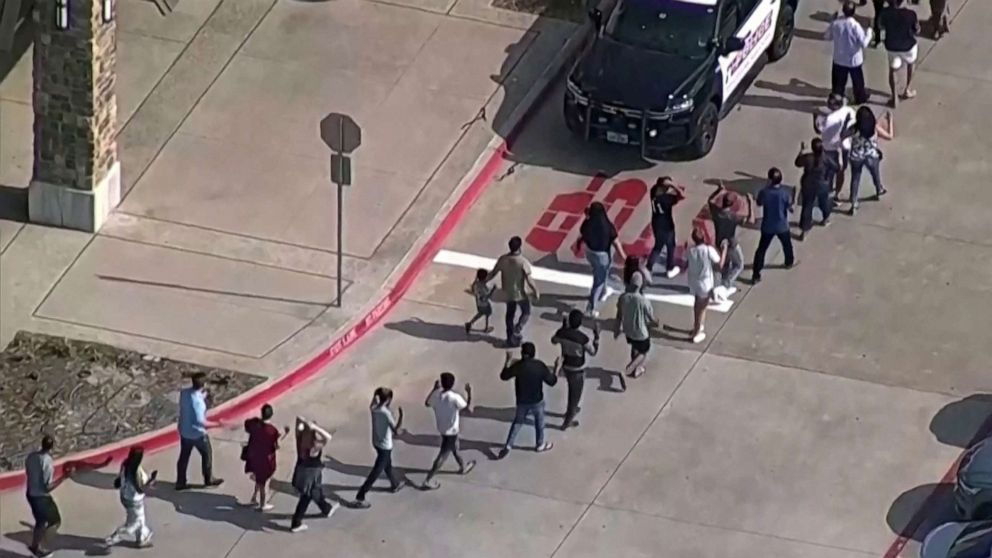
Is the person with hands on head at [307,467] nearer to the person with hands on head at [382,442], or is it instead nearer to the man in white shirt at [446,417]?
the person with hands on head at [382,442]

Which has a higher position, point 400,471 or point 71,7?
point 71,7

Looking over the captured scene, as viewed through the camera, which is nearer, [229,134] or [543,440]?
[543,440]

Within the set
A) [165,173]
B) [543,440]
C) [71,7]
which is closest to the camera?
[543,440]

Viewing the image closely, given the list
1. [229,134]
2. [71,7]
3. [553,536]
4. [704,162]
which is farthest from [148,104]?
[553,536]

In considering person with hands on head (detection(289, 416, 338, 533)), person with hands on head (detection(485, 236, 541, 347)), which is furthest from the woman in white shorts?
person with hands on head (detection(289, 416, 338, 533))

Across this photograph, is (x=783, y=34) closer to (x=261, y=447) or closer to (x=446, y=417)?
(x=446, y=417)

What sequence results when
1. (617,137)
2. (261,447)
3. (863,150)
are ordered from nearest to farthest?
(261,447)
(863,150)
(617,137)

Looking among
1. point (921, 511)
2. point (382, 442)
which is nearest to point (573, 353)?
point (382, 442)

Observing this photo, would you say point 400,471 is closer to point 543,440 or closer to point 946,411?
point 543,440
